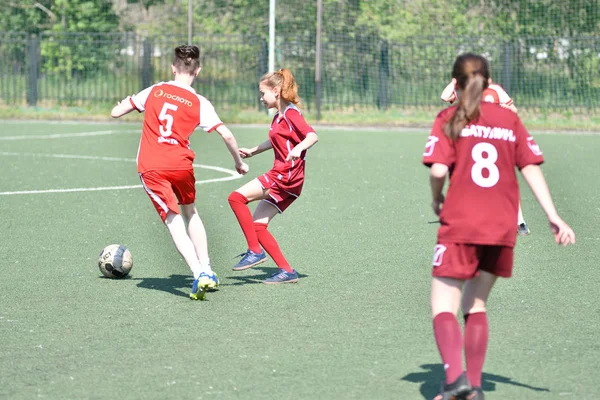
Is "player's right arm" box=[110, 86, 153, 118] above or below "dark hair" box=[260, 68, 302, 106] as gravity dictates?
below

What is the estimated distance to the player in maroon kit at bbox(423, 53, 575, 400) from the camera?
4664mm

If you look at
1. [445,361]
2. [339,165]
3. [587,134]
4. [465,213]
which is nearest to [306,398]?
[445,361]

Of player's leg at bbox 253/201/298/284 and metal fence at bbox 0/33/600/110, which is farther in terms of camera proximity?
metal fence at bbox 0/33/600/110

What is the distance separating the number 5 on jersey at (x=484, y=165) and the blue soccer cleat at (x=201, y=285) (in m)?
3.01

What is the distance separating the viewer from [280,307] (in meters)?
7.16

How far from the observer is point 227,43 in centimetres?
2859

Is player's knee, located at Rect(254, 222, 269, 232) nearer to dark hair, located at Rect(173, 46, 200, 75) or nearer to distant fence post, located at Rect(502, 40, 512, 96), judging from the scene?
dark hair, located at Rect(173, 46, 200, 75)

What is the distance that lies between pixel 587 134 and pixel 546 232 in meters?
13.9

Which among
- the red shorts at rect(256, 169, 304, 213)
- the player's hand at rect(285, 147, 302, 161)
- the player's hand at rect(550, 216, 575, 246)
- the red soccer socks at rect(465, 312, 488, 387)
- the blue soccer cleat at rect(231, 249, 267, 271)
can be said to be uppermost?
the player's hand at rect(285, 147, 302, 161)

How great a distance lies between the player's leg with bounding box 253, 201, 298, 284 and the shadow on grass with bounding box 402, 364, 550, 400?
8.26 feet

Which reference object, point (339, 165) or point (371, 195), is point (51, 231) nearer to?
point (371, 195)

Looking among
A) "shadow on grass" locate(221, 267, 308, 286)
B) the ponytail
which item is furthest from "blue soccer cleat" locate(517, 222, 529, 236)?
the ponytail

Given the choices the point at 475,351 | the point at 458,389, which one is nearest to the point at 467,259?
the point at 475,351

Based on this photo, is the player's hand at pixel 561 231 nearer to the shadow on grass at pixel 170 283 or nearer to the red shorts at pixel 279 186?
the shadow on grass at pixel 170 283
